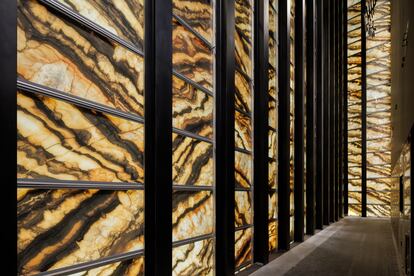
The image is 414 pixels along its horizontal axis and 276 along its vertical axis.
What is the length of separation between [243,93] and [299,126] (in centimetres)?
312

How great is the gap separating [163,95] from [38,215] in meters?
1.30

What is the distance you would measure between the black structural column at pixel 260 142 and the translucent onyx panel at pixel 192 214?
153cm

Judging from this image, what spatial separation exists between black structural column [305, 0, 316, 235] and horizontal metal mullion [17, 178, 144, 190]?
267 inches

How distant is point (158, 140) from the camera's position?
117 inches

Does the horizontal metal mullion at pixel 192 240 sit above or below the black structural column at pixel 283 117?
below

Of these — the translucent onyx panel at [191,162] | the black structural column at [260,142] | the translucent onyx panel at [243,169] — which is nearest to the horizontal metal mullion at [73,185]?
the translucent onyx panel at [191,162]

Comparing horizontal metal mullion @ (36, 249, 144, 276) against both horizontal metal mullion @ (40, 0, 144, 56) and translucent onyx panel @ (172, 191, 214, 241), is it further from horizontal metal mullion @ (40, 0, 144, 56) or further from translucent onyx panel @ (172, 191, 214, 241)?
horizontal metal mullion @ (40, 0, 144, 56)

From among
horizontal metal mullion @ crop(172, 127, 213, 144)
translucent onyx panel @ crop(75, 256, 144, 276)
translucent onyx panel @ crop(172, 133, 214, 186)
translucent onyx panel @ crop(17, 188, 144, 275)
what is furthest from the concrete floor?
translucent onyx panel @ crop(17, 188, 144, 275)

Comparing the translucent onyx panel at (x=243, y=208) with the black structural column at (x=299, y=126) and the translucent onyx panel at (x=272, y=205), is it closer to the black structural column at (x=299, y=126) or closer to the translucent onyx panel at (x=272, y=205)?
the translucent onyx panel at (x=272, y=205)

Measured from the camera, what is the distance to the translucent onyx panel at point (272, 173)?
6514mm

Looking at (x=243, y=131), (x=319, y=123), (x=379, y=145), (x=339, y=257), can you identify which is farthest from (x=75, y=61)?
(x=379, y=145)

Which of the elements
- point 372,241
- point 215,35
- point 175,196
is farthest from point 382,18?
point 175,196

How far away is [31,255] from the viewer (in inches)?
76.7

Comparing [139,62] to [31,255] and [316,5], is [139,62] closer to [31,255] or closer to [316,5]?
[31,255]
